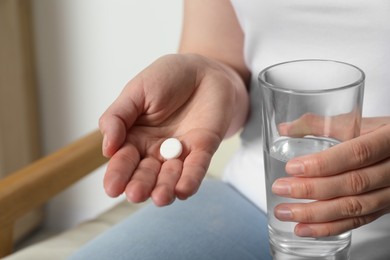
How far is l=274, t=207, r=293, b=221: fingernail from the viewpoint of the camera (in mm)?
569

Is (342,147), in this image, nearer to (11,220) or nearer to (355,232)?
(355,232)

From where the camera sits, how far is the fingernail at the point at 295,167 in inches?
21.4

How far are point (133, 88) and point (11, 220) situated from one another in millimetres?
325

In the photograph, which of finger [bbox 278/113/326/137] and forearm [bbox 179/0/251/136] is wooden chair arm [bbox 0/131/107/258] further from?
finger [bbox 278/113/326/137]

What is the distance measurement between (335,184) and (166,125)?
20 cm

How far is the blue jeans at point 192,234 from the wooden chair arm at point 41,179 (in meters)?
0.15

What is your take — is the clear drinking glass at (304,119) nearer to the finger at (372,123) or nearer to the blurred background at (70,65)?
the finger at (372,123)

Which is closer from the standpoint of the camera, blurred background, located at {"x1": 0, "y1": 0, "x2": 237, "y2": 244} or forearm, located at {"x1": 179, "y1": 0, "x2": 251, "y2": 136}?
forearm, located at {"x1": 179, "y1": 0, "x2": 251, "y2": 136}

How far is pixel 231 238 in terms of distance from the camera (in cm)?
74

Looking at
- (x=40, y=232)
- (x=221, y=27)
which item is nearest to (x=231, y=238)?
(x=221, y=27)

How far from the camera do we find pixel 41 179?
2.95ft

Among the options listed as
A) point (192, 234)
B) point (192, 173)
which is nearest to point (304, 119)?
point (192, 173)

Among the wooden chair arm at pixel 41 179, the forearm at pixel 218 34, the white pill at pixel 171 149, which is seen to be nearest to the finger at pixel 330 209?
the white pill at pixel 171 149

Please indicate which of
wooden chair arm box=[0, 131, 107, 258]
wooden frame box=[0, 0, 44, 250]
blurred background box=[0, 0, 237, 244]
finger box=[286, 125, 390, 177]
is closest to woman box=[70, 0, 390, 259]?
finger box=[286, 125, 390, 177]
